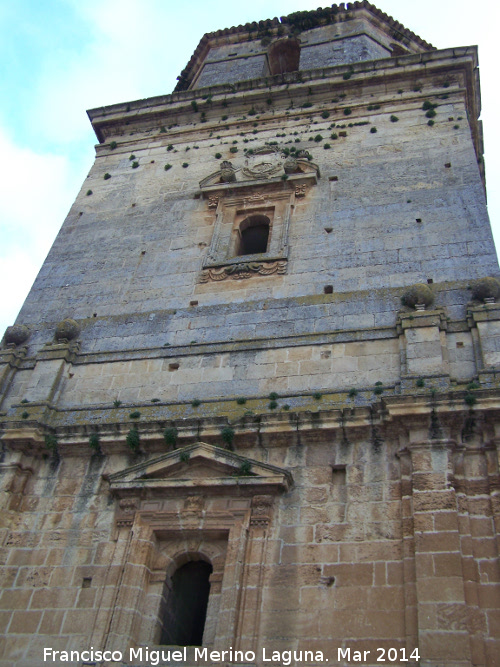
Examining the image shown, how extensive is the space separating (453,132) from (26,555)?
1127cm

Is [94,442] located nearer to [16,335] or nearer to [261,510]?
[261,510]

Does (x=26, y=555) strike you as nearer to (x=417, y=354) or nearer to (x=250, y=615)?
(x=250, y=615)

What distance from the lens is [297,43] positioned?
67.8 ft

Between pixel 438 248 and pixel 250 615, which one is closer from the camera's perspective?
pixel 250 615

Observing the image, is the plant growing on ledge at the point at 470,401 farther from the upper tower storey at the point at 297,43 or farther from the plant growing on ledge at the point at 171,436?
the upper tower storey at the point at 297,43

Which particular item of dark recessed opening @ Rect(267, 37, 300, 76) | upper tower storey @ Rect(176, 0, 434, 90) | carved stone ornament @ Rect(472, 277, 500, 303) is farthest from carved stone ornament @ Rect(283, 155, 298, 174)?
dark recessed opening @ Rect(267, 37, 300, 76)

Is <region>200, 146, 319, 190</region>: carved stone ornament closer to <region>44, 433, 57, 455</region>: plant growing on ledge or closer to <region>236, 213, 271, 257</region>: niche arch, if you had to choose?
<region>236, 213, 271, 257</region>: niche arch

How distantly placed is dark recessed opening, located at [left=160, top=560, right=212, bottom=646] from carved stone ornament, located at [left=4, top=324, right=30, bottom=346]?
5.39 metres

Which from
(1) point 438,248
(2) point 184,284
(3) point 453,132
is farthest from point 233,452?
(3) point 453,132

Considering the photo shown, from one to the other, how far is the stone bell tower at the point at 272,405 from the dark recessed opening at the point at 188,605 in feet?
0.11

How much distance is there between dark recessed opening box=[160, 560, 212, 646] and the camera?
9055 mm

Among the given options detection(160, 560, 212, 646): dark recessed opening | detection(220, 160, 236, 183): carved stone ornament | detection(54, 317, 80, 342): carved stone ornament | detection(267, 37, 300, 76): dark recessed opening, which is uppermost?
detection(267, 37, 300, 76): dark recessed opening

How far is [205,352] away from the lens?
1138 centimetres

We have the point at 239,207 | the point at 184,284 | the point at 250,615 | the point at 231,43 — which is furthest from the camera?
the point at 231,43
